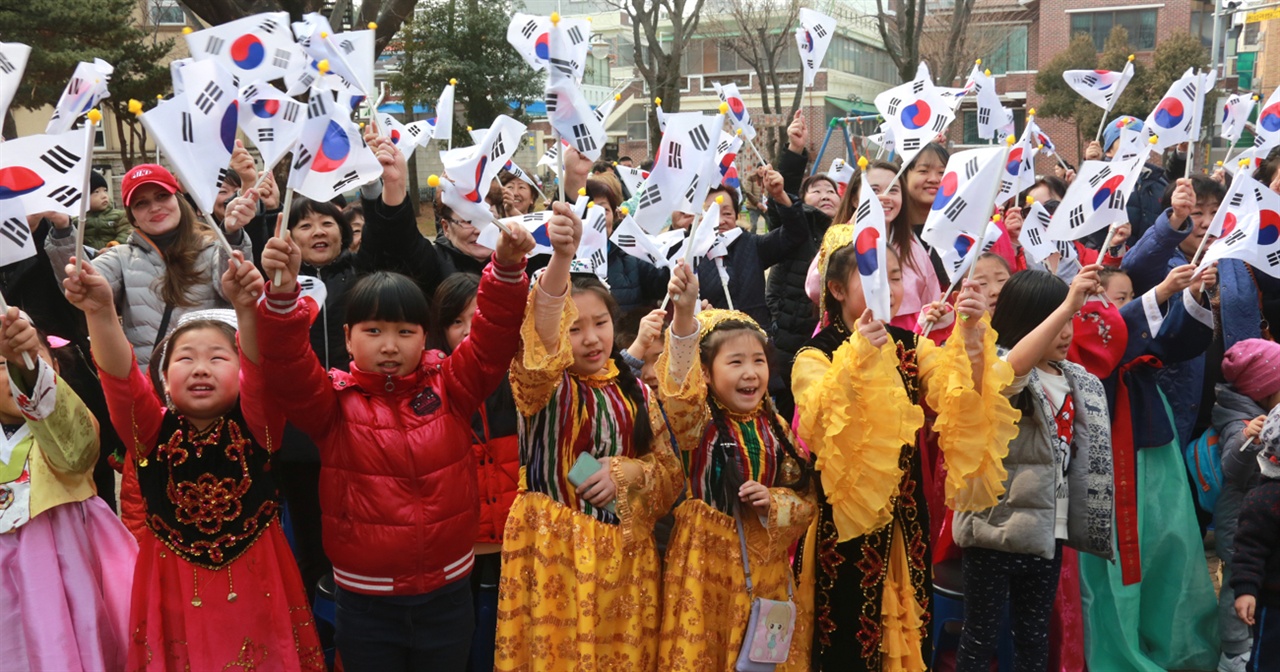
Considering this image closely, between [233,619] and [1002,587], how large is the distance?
2.45 m

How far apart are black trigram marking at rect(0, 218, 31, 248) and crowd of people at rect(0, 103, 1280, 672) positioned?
0.13 m

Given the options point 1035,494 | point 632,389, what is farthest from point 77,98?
point 1035,494

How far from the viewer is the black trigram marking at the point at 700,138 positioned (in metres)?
3.54

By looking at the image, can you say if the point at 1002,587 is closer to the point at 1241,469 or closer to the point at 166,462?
the point at 1241,469

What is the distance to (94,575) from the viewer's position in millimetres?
3293

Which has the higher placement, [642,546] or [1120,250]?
[1120,250]

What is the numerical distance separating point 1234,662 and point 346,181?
154 inches

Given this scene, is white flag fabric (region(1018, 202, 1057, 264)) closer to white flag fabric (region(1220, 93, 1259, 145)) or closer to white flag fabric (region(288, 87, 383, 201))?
white flag fabric (region(288, 87, 383, 201))

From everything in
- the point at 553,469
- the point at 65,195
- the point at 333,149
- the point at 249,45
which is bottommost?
the point at 553,469

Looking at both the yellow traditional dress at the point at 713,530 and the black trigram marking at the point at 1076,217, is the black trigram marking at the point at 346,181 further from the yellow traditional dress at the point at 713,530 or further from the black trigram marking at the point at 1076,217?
the black trigram marking at the point at 1076,217

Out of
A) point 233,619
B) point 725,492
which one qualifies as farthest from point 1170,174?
point 233,619

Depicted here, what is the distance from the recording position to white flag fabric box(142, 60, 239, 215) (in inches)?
105

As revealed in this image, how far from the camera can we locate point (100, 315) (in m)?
2.89

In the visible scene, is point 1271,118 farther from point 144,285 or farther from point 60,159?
point 60,159
